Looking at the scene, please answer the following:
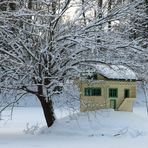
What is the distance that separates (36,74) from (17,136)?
156 centimetres

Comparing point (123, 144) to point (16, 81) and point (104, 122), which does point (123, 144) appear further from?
point (16, 81)

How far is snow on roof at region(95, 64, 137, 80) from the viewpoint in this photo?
485 inches

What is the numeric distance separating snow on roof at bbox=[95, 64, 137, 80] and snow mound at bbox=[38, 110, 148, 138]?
0.92m

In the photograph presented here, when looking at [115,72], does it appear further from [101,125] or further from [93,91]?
[101,125]

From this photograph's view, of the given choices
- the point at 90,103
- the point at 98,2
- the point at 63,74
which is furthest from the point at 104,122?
the point at 98,2

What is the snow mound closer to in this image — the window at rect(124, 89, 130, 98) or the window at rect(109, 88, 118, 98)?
the window at rect(109, 88, 118, 98)

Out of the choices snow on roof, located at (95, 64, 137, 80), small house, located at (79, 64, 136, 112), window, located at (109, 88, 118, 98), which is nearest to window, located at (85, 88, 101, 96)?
small house, located at (79, 64, 136, 112)

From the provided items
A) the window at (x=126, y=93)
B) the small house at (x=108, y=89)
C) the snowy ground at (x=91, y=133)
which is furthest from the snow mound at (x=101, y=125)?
the window at (x=126, y=93)

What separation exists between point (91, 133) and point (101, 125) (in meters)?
0.41

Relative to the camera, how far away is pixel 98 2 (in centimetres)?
1317

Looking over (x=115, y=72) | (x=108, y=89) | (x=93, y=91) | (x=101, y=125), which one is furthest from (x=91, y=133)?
(x=115, y=72)

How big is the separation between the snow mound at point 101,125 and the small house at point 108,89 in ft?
1.18

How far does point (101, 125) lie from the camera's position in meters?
11.8

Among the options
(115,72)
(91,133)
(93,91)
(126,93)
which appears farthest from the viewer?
(126,93)
